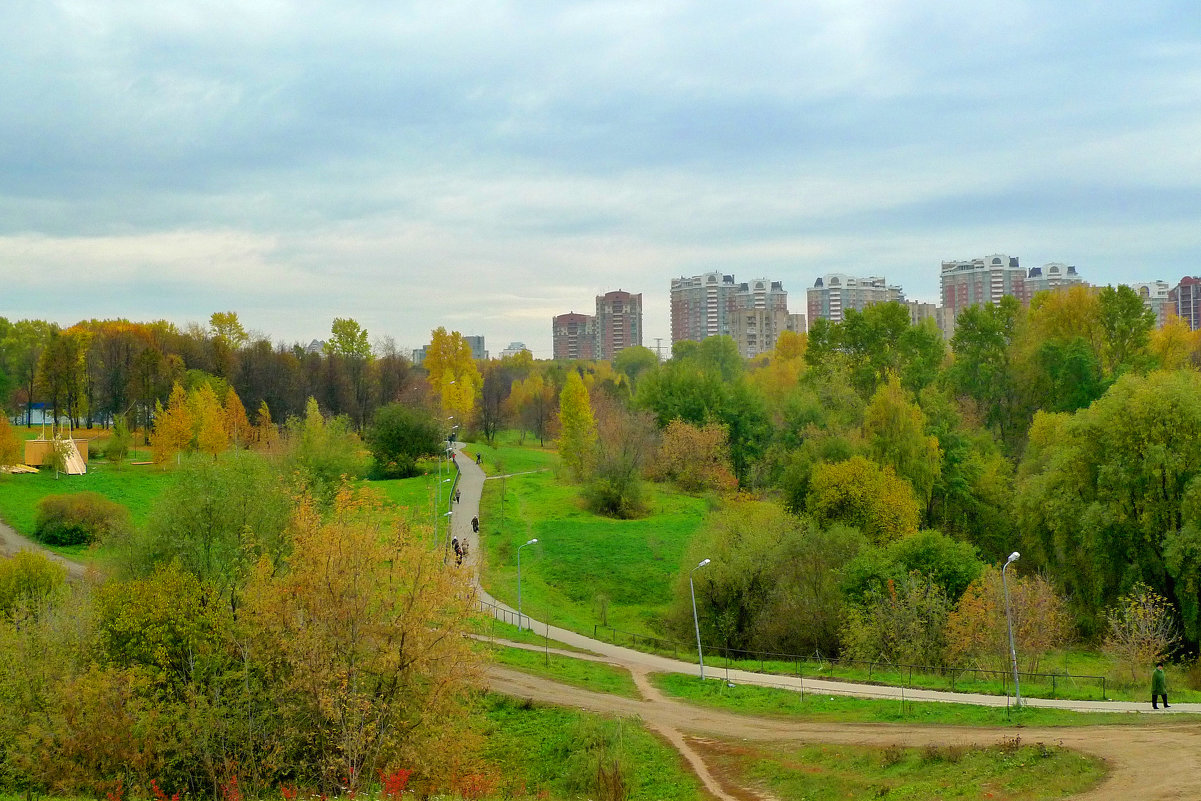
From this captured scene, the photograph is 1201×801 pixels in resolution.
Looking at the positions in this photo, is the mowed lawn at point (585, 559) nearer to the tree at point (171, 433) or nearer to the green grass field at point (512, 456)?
the green grass field at point (512, 456)

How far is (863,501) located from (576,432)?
106ft

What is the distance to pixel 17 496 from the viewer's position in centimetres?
6550

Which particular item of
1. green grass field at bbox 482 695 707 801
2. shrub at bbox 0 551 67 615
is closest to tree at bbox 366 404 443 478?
shrub at bbox 0 551 67 615

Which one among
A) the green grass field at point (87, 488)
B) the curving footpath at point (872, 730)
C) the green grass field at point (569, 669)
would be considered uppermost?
the green grass field at point (87, 488)

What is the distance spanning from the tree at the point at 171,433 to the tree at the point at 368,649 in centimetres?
5438

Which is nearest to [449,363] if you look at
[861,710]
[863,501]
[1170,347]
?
[863,501]

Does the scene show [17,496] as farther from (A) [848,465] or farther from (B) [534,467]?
(A) [848,465]

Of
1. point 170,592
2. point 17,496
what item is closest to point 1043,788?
point 170,592

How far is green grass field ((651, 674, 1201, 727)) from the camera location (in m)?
26.7

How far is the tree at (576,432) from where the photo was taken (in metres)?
76.1

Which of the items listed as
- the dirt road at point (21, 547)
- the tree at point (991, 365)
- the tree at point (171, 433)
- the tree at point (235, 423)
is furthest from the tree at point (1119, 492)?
the tree at point (235, 423)

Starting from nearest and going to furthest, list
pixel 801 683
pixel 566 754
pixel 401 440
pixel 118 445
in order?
pixel 566 754 < pixel 801 683 < pixel 401 440 < pixel 118 445

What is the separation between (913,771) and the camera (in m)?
24.0

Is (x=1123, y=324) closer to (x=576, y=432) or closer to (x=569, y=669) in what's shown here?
(x=576, y=432)
